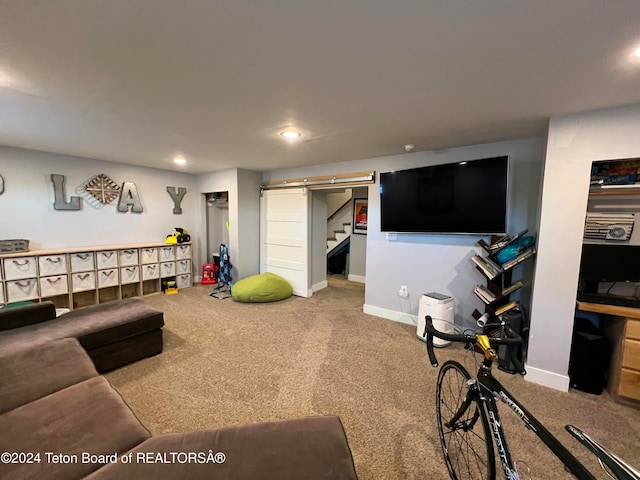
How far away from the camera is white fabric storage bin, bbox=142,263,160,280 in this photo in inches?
177

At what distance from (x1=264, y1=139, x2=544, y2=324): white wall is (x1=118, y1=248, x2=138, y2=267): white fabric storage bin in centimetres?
337

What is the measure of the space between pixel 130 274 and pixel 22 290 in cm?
119

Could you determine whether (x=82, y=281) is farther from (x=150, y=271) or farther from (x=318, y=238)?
(x=318, y=238)

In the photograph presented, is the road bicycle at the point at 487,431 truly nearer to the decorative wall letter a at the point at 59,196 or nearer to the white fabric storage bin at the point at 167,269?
the white fabric storage bin at the point at 167,269

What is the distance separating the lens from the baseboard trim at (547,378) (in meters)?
2.23

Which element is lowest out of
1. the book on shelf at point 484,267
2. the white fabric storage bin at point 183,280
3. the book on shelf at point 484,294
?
the white fabric storage bin at point 183,280

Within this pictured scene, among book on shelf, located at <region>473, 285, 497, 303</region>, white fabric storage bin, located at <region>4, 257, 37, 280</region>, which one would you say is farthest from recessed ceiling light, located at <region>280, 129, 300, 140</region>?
white fabric storage bin, located at <region>4, 257, 37, 280</region>

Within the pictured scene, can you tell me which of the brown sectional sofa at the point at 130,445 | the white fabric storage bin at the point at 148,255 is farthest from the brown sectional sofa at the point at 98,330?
the white fabric storage bin at the point at 148,255

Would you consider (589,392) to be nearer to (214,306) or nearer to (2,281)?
(214,306)

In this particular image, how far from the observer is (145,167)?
4.74 meters

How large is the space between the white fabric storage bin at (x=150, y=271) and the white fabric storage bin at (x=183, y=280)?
40 cm

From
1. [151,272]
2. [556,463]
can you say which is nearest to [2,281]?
[151,272]

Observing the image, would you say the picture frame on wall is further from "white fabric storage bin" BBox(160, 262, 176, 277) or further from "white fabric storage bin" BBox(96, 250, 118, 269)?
"white fabric storage bin" BBox(96, 250, 118, 269)

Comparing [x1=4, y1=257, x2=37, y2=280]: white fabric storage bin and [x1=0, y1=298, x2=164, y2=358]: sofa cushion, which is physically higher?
[x1=4, y1=257, x2=37, y2=280]: white fabric storage bin
